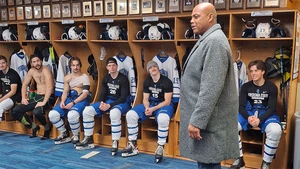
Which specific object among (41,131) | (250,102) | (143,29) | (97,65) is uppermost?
(143,29)

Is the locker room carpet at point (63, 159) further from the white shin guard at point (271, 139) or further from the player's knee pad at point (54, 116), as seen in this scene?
the white shin guard at point (271, 139)

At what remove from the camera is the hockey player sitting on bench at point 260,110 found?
3.07m

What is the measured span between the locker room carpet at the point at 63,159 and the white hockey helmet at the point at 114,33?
1.37m

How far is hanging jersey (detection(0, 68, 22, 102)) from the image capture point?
4.77 m

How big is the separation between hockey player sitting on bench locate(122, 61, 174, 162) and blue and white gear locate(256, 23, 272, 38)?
1.08 m

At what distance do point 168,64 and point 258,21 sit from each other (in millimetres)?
1106

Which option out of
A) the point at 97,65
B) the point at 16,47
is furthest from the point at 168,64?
the point at 16,47

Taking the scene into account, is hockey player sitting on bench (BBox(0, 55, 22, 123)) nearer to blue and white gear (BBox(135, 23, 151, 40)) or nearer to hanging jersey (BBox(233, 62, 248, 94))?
blue and white gear (BBox(135, 23, 151, 40))

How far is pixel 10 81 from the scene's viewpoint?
477 centimetres

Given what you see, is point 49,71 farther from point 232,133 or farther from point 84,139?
point 232,133

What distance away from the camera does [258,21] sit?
3568 millimetres

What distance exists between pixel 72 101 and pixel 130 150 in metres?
1.08

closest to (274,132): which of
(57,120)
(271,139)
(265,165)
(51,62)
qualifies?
(271,139)

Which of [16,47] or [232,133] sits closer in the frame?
[232,133]
